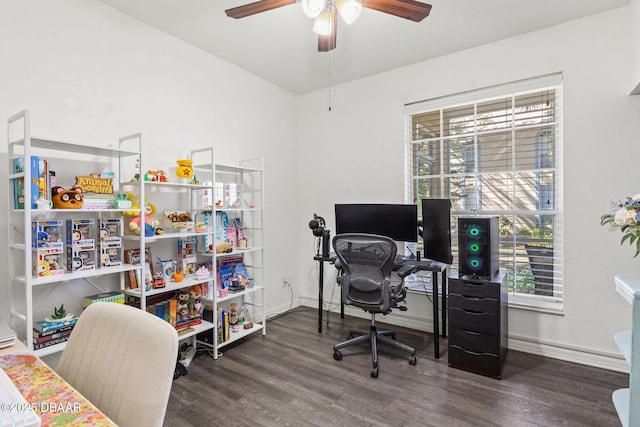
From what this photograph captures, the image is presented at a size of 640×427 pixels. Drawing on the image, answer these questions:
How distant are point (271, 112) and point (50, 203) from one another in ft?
8.22

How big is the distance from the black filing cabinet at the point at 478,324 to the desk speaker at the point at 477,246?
0.08 meters

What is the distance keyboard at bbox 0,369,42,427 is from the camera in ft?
2.54

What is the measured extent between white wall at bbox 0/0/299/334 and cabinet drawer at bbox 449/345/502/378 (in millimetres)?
2032

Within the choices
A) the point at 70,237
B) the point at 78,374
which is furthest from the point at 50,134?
the point at 78,374

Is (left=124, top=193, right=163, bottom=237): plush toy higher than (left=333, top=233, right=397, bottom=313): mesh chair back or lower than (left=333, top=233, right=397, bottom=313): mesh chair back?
higher

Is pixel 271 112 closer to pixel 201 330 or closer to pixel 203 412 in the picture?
pixel 201 330

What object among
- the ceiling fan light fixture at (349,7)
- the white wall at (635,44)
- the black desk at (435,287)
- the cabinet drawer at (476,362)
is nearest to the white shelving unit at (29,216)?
the ceiling fan light fixture at (349,7)

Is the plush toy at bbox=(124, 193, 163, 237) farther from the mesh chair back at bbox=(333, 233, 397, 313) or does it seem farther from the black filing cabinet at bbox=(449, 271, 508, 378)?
the black filing cabinet at bbox=(449, 271, 508, 378)

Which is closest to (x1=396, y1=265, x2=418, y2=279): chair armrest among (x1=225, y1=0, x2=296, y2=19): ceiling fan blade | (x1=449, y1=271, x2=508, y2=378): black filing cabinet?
(x1=449, y1=271, x2=508, y2=378): black filing cabinet

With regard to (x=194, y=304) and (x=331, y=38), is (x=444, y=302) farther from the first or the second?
(x=331, y=38)

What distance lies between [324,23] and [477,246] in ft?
6.26

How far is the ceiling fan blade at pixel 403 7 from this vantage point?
1884mm

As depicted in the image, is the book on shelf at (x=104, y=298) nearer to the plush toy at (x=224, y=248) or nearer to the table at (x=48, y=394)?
the plush toy at (x=224, y=248)

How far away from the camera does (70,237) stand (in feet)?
6.90
